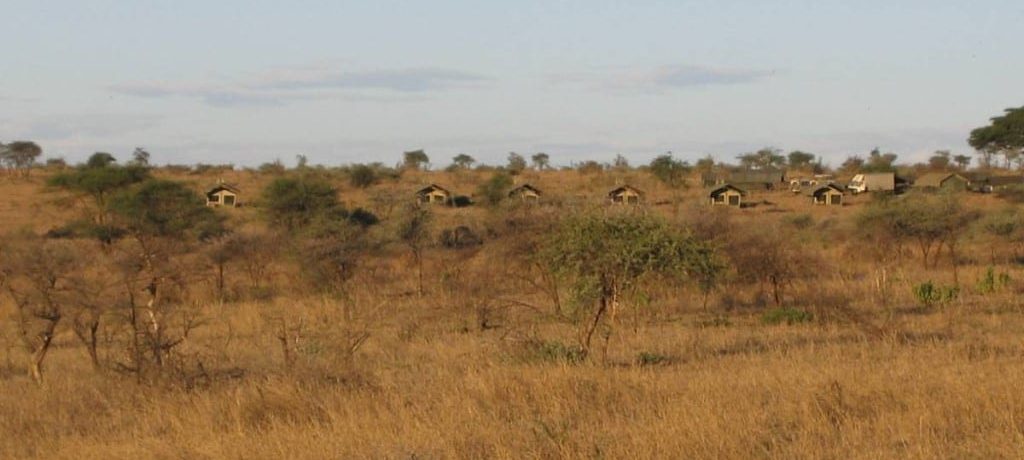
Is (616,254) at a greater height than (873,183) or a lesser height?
greater

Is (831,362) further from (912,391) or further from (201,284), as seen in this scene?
(201,284)

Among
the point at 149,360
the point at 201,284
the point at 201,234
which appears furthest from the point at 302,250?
the point at 149,360

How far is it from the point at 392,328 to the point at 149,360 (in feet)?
24.6

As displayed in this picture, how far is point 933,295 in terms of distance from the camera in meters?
19.7

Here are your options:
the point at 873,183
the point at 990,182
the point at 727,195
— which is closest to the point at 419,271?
the point at 727,195

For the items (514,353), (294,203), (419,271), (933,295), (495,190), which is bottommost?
(419,271)

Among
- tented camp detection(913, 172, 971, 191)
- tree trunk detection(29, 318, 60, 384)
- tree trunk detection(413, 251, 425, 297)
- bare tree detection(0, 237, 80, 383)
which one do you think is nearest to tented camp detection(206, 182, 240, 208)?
tree trunk detection(413, 251, 425, 297)

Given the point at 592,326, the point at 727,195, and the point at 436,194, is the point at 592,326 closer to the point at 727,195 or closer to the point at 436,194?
the point at 436,194

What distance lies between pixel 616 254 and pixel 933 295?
9.93 metres

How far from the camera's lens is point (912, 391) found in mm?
8203

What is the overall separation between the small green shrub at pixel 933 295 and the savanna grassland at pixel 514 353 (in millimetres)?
62

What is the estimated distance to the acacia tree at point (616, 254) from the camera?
12258mm

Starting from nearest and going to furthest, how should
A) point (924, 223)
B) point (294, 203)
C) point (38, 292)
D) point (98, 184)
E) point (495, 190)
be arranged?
1. point (38, 292)
2. point (924, 223)
3. point (294, 203)
4. point (98, 184)
5. point (495, 190)

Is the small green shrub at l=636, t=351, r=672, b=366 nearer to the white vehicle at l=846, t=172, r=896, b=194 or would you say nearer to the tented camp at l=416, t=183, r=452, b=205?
the tented camp at l=416, t=183, r=452, b=205
